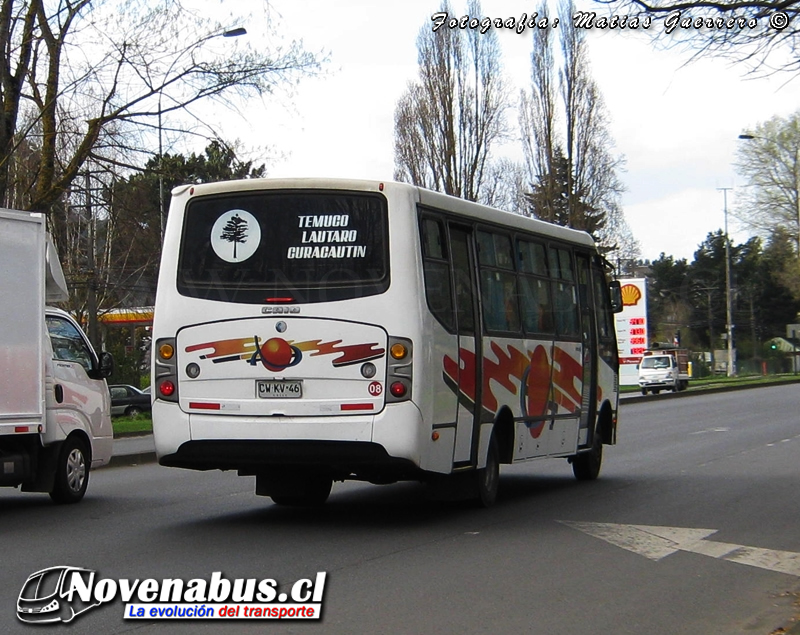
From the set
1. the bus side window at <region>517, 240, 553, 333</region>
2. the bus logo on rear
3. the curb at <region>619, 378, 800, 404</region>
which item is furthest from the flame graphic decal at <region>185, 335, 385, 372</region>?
the curb at <region>619, 378, 800, 404</region>

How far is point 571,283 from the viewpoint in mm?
14422

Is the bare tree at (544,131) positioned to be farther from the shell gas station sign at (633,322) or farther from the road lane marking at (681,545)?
Answer: the road lane marking at (681,545)

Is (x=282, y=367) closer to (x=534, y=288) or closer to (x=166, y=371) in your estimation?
(x=166, y=371)

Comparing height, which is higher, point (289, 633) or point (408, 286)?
point (408, 286)

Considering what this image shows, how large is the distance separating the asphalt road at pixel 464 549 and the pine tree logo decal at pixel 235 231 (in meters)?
2.48

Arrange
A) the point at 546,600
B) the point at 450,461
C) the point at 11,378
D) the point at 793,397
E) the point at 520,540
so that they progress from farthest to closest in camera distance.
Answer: the point at 793,397, the point at 11,378, the point at 450,461, the point at 520,540, the point at 546,600

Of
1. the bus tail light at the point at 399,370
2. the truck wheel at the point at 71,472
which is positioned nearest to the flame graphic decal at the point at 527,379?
the bus tail light at the point at 399,370

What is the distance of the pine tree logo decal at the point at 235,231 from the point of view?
10617mm

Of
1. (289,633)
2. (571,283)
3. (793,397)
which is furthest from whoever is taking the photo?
(793,397)

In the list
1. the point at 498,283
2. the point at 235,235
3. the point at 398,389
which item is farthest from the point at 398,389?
the point at 498,283

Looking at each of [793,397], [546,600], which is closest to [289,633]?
[546,600]

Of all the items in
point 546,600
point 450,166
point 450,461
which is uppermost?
point 450,166

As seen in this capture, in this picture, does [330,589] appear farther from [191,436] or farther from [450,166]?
[450,166]

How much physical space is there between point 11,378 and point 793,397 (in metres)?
36.6
